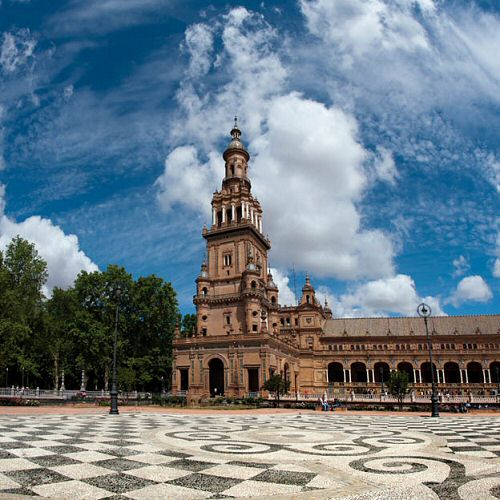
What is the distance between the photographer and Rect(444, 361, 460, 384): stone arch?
80.5m

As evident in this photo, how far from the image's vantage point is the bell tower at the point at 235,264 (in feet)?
214

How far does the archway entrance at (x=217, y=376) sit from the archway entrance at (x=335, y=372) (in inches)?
1078

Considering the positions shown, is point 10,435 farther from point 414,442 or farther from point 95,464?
point 414,442

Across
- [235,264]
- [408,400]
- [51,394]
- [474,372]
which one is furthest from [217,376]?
[474,372]

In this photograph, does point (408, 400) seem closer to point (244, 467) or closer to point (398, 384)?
point (398, 384)

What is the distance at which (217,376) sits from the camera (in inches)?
2532

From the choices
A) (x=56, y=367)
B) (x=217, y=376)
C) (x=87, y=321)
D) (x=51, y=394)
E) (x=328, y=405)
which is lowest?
(x=328, y=405)

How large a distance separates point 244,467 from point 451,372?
270 ft

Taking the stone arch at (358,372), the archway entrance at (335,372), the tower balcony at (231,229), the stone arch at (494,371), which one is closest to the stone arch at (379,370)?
the stone arch at (358,372)

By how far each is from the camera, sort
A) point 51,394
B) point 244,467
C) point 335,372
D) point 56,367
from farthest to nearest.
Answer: point 335,372, point 56,367, point 51,394, point 244,467

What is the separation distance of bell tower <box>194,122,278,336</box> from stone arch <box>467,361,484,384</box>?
37.0 metres

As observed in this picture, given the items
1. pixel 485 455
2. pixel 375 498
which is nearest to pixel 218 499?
pixel 375 498

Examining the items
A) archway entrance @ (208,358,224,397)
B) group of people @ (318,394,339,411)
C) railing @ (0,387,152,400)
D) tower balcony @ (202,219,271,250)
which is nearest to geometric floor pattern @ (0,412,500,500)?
group of people @ (318,394,339,411)

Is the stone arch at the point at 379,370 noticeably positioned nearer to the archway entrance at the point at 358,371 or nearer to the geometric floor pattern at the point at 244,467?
the archway entrance at the point at 358,371
